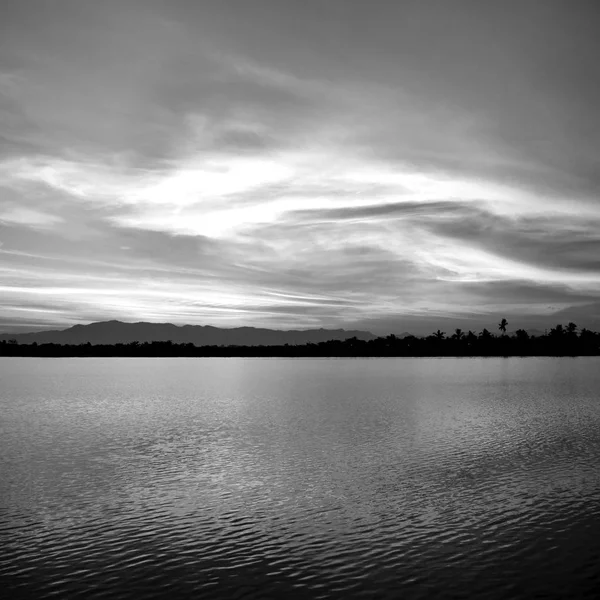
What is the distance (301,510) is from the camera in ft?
96.4

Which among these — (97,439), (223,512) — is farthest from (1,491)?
(97,439)

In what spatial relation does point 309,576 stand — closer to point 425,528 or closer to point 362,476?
point 425,528

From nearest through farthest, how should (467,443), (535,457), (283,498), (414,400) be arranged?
(283,498) → (535,457) → (467,443) → (414,400)

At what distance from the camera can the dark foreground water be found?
809 inches

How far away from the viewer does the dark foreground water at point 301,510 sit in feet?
67.4

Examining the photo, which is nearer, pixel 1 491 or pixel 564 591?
pixel 564 591

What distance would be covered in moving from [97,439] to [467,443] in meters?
34.7

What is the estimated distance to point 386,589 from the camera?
64.8 ft

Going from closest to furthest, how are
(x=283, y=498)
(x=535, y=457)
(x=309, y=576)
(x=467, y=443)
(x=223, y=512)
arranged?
(x=309, y=576) < (x=223, y=512) < (x=283, y=498) < (x=535, y=457) < (x=467, y=443)

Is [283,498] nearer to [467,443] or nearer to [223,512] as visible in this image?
[223,512]

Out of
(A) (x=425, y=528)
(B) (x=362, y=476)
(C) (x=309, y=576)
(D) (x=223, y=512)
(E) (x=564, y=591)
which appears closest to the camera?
(E) (x=564, y=591)

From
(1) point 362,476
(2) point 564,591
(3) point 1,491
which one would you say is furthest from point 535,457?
(3) point 1,491

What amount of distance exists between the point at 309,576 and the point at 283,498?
11.2 meters

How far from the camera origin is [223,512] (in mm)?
28844
